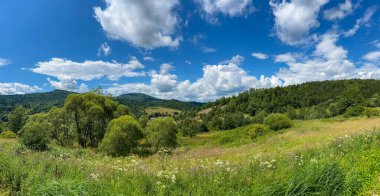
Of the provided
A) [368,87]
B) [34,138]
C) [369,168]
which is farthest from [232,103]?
[369,168]

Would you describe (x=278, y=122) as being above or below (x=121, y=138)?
above

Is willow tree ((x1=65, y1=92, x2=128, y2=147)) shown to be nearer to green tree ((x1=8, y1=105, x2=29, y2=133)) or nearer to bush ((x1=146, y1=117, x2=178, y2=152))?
bush ((x1=146, y1=117, x2=178, y2=152))

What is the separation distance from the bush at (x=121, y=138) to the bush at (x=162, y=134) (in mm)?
2685

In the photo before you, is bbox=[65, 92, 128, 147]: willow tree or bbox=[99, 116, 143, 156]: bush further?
bbox=[65, 92, 128, 147]: willow tree

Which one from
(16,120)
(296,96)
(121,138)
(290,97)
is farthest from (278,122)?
(296,96)

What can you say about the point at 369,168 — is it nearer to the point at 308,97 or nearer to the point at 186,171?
the point at 186,171

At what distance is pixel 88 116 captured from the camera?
3906 cm

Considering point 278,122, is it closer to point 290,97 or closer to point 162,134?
point 162,134

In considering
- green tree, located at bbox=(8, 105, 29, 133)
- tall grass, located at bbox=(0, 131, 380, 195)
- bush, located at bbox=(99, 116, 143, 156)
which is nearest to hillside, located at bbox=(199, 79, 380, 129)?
green tree, located at bbox=(8, 105, 29, 133)

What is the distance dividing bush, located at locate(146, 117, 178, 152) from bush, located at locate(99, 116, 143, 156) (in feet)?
8.81

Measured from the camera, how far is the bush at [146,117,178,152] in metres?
36.6

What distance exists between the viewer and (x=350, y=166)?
760 cm

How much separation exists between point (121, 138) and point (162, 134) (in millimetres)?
6422

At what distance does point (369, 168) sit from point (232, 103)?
141 metres
